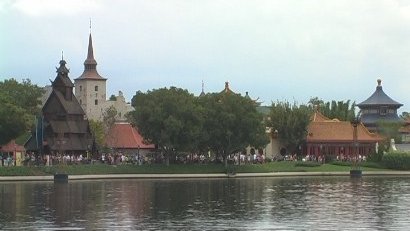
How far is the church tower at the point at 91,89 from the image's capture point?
171m

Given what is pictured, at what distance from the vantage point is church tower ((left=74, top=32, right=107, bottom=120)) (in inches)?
6742

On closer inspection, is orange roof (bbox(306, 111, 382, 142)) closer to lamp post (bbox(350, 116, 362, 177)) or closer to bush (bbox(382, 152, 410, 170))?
lamp post (bbox(350, 116, 362, 177))

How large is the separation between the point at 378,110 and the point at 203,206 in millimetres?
104953

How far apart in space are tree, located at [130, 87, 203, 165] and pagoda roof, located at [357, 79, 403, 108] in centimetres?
5895

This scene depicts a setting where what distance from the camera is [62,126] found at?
112 metres

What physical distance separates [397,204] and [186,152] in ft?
171

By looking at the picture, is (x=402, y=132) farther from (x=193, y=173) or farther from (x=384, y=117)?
(x=193, y=173)

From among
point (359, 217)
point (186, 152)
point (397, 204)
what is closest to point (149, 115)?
point (186, 152)

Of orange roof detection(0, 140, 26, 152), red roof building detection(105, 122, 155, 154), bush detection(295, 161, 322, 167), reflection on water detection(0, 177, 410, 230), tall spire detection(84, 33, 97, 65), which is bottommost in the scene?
reflection on water detection(0, 177, 410, 230)

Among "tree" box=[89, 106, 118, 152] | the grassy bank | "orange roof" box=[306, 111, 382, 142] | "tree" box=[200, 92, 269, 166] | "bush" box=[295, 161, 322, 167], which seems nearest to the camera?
the grassy bank

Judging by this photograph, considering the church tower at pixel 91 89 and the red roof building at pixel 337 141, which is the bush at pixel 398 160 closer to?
the red roof building at pixel 337 141

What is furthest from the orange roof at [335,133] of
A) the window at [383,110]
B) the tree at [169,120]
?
the tree at [169,120]

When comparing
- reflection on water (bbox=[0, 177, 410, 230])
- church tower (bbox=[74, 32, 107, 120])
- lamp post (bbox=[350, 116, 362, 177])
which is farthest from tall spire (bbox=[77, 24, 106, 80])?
reflection on water (bbox=[0, 177, 410, 230])

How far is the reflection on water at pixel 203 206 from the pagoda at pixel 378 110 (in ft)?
241
